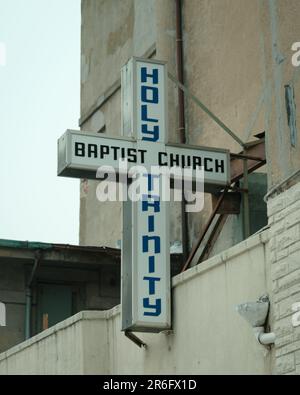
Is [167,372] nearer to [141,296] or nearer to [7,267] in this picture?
[141,296]

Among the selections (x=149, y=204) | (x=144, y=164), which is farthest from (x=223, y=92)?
(x=149, y=204)

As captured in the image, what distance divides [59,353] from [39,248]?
512 cm

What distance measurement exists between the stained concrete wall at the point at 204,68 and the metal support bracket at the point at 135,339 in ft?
11.6

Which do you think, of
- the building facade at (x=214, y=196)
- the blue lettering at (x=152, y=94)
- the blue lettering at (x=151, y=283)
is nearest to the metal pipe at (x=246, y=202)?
the building facade at (x=214, y=196)

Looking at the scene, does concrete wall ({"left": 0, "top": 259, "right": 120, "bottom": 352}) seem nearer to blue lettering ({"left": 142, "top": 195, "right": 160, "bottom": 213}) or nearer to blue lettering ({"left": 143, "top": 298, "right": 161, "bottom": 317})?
blue lettering ({"left": 142, "top": 195, "right": 160, "bottom": 213})

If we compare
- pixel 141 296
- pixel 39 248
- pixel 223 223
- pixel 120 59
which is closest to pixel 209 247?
pixel 223 223

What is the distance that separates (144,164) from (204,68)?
6422 millimetres

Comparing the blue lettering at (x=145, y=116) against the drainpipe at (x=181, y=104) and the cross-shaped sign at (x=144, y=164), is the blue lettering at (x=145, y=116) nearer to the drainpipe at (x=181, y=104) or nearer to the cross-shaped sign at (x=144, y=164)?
the cross-shaped sign at (x=144, y=164)

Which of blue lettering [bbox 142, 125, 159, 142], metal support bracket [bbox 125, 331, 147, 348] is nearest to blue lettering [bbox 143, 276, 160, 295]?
metal support bracket [bbox 125, 331, 147, 348]

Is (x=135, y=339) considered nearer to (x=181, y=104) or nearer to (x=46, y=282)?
(x=181, y=104)

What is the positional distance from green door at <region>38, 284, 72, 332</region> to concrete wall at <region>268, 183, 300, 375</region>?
1144cm

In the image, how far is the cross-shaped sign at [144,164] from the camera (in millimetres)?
15500

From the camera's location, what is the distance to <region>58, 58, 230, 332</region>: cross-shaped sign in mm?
15500

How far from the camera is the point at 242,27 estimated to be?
21.2 metres
